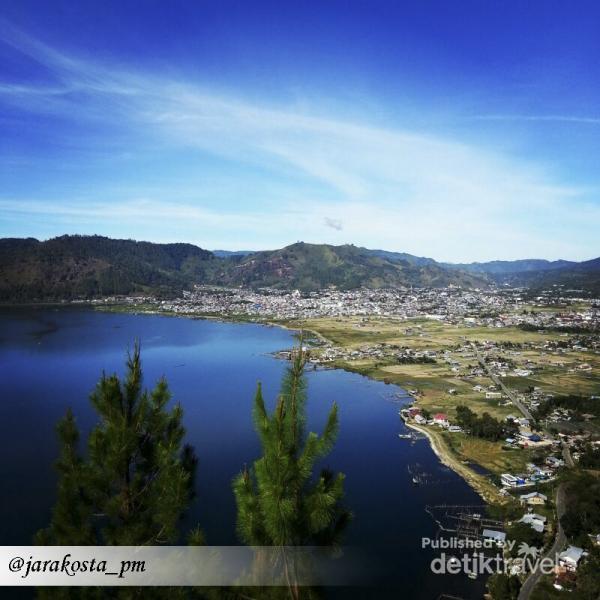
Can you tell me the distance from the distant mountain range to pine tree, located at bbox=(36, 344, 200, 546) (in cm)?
7285

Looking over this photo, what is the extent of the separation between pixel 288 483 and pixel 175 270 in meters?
124

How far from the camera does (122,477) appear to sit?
3.14 metres

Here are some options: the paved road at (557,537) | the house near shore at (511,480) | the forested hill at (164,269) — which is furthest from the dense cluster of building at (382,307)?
the house near shore at (511,480)

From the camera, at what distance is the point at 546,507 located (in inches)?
466

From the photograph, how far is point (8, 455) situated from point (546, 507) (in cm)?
1597

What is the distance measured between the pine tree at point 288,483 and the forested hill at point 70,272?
74150 mm

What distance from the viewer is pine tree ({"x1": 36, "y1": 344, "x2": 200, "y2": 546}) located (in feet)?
9.90

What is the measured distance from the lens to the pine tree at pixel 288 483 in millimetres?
2367

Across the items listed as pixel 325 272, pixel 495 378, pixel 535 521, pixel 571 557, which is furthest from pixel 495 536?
pixel 325 272

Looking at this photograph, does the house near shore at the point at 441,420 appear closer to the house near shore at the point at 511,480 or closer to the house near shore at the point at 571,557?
the house near shore at the point at 511,480

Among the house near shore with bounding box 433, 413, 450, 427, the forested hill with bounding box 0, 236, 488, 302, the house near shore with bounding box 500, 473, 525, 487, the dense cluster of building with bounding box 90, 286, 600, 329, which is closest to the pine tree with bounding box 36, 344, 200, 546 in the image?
the house near shore with bounding box 500, 473, 525, 487

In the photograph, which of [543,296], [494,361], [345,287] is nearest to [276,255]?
[345,287]

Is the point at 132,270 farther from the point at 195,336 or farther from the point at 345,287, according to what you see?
the point at 195,336

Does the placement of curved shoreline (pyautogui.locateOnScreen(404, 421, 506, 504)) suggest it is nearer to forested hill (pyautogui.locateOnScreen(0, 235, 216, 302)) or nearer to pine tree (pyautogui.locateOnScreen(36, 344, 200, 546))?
pine tree (pyautogui.locateOnScreen(36, 344, 200, 546))
